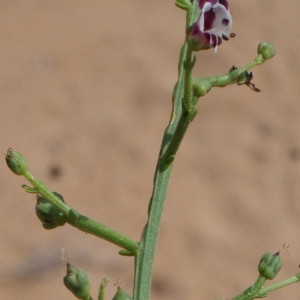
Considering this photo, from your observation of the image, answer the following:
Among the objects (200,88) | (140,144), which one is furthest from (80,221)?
(140,144)

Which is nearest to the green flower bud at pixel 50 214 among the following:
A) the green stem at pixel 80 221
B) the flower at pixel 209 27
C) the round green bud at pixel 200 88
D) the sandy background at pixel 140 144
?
the green stem at pixel 80 221

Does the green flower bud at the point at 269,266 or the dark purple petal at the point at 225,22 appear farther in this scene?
the green flower bud at the point at 269,266

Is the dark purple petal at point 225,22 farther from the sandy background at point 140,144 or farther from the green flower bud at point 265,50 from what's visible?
the sandy background at point 140,144

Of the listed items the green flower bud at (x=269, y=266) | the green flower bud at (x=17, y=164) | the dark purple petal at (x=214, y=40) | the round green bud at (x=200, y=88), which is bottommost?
the green flower bud at (x=269, y=266)

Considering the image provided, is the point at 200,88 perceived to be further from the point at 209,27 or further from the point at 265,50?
the point at 265,50

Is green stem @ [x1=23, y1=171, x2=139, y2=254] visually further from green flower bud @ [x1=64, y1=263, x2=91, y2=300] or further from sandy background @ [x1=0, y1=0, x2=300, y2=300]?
sandy background @ [x1=0, y1=0, x2=300, y2=300]

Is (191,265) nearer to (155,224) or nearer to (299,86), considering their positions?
(299,86)
